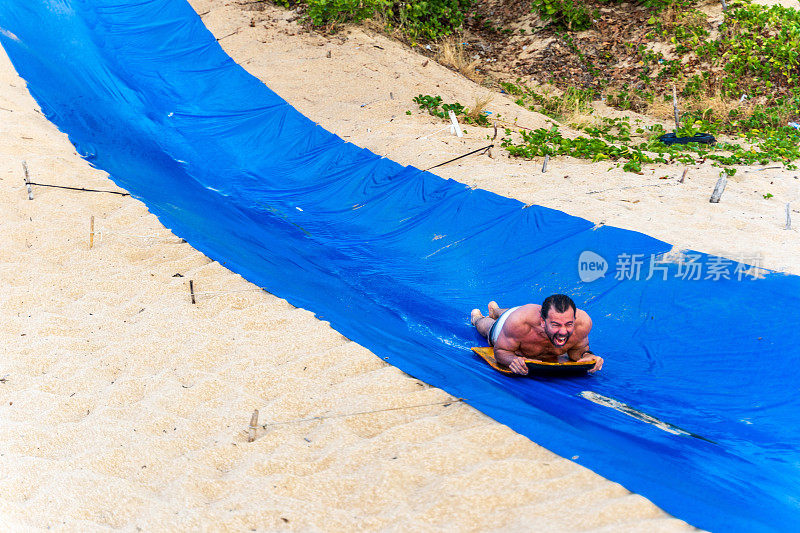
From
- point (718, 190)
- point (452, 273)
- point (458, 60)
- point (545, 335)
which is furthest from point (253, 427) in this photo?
point (458, 60)

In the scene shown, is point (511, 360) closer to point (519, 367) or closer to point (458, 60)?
point (519, 367)

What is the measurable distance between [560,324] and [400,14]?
37.2 feet

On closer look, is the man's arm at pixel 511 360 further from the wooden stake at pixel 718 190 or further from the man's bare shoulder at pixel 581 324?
the wooden stake at pixel 718 190

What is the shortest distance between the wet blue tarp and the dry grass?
4132 mm

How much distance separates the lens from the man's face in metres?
4.21

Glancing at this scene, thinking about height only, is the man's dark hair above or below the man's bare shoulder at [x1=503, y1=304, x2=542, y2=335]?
above

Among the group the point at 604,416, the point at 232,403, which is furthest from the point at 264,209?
the point at 604,416

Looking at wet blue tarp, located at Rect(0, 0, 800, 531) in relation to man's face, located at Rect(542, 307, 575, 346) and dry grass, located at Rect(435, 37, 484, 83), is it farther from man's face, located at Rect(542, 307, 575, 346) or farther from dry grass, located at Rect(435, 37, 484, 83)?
dry grass, located at Rect(435, 37, 484, 83)

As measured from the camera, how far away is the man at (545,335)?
4.22m

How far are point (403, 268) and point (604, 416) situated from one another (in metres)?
3.08

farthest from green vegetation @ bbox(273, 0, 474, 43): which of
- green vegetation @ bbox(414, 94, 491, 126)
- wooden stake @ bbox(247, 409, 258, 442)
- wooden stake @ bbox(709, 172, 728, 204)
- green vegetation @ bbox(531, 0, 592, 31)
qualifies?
wooden stake @ bbox(247, 409, 258, 442)

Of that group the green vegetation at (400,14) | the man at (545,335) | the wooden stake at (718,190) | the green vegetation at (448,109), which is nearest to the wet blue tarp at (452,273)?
the man at (545,335)

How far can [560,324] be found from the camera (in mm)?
4215

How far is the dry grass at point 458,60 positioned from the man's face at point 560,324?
30.7 ft
